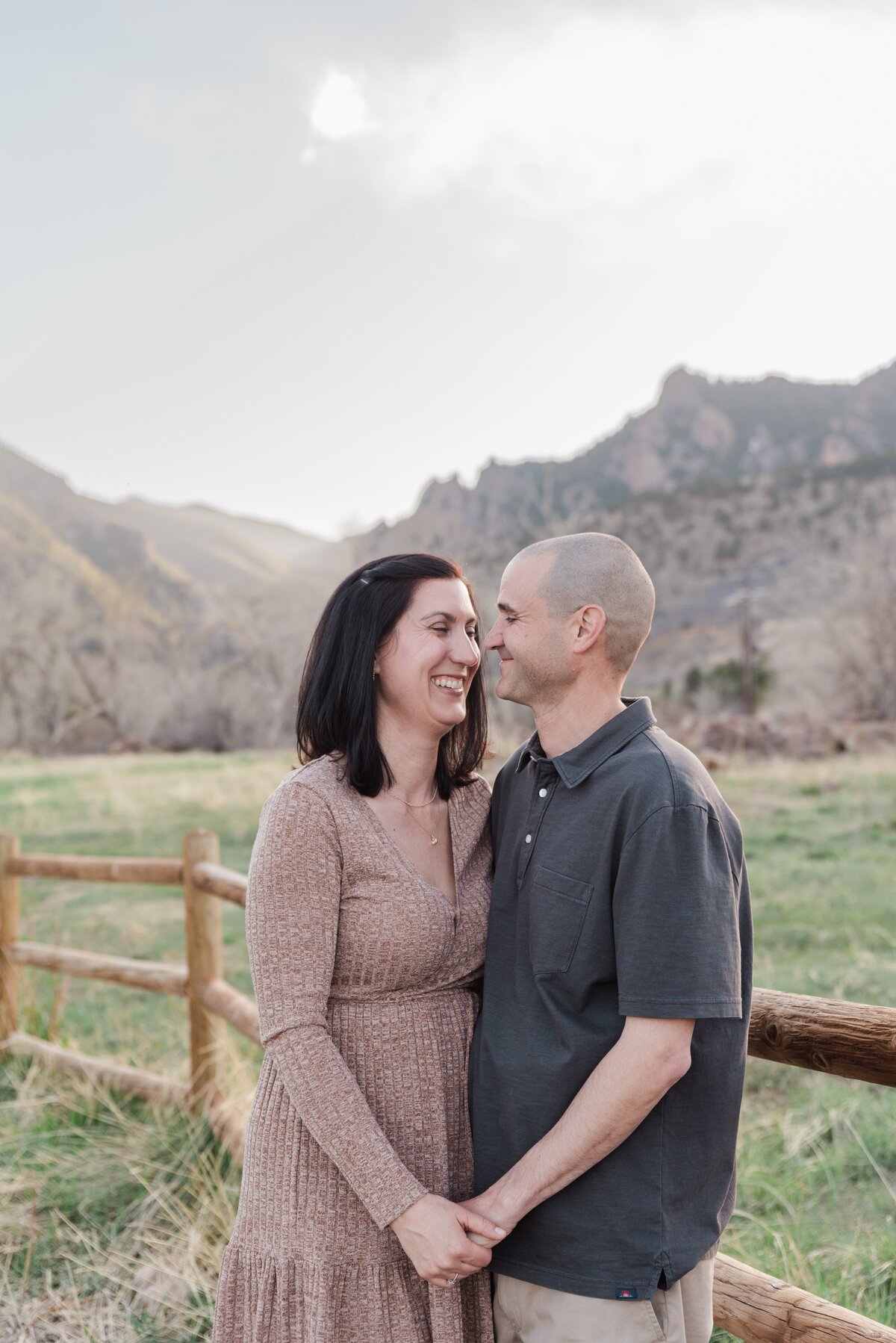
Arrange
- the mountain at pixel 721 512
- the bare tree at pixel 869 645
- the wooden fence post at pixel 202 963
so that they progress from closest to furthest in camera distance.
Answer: the wooden fence post at pixel 202 963
the bare tree at pixel 869 645
the mountain at pixel 721 512

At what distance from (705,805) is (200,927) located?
3320 mm

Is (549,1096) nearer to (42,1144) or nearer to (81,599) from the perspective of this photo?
(42,1144)

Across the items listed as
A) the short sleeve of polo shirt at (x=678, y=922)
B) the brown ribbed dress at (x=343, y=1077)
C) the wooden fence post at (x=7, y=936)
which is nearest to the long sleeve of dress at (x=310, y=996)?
the brown ribbed dress at (x=343, y=1077)

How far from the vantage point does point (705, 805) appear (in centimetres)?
154

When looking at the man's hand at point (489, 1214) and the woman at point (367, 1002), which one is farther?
the woman at point (367, 1002)

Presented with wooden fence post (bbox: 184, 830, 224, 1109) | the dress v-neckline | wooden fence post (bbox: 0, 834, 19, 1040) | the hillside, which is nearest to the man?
→ the dress v-neckline

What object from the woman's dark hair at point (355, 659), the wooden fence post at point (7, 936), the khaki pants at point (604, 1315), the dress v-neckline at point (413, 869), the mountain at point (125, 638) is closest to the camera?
the khaki pants at point (604, 1315)

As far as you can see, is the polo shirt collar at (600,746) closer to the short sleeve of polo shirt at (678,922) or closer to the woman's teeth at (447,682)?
the short sleeve of polo shirt at (678,922)

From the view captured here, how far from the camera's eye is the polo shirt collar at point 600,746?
5.57ft

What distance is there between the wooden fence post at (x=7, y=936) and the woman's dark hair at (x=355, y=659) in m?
4.30

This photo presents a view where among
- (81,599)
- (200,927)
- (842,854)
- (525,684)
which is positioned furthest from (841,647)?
(81,599)

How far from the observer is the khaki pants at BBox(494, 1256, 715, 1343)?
158 centimetres

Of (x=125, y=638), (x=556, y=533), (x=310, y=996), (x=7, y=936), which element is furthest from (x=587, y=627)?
(x=125, y=638)

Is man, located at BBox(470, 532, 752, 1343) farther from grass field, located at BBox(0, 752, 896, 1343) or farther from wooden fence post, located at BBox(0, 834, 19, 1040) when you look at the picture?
wooden fence post, located at BBox(0, 834, 19, 1040)
